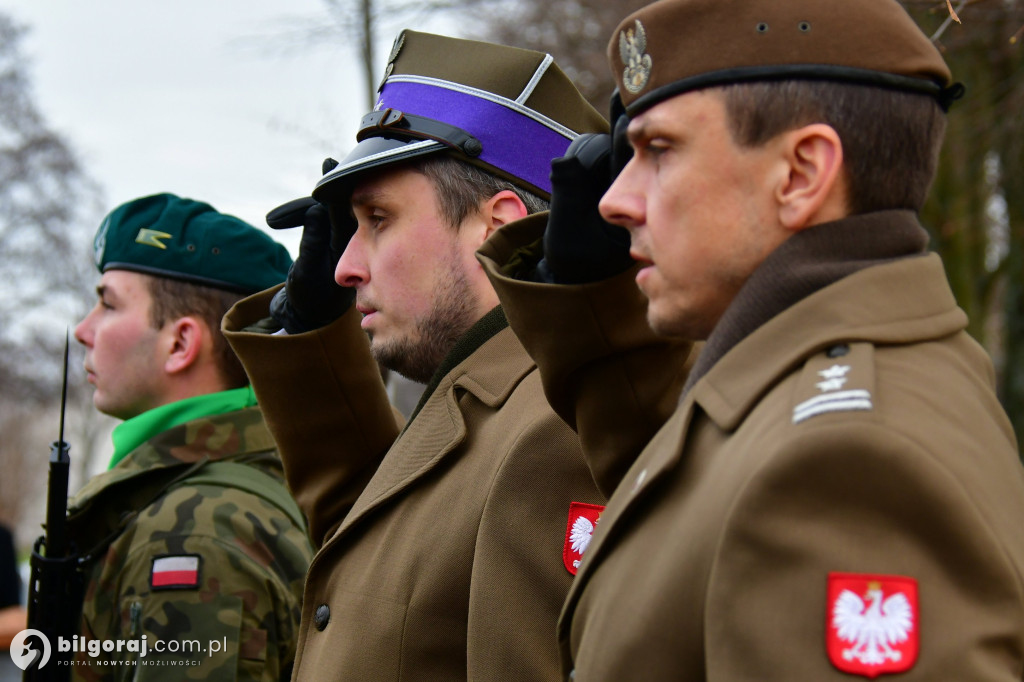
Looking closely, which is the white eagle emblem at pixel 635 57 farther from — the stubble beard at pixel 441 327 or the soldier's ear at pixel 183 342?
the soldier's ear at pixel 183 342

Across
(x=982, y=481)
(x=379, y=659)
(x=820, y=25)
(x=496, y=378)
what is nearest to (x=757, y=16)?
(x=820, y=25)

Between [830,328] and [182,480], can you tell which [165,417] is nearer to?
[182,480]

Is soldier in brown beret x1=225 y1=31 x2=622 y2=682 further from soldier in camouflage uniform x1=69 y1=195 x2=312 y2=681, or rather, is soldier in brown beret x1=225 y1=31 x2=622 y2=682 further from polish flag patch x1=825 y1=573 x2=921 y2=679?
polish flag patch x1=825 y1=573 x2=921 y2=679

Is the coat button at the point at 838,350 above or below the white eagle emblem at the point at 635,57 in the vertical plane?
below

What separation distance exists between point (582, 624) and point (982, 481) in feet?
1.94

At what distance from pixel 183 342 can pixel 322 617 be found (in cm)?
168

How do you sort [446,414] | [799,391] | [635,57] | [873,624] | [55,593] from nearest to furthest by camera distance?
[873,624], [799,391], [635,57], [446,414], [55,593]

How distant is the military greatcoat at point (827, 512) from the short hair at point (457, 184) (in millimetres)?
1265

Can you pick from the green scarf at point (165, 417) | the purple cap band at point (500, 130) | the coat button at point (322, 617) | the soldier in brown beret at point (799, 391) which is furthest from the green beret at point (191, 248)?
the soldier in brown beret at point (799, 391)

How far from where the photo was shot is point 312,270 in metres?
3.34

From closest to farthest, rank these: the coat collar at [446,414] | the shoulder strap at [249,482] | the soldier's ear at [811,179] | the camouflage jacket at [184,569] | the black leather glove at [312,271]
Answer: the soldier's ear at [811,179]
the coat collar at [446,414]
the camouflage jacket at [184,569]
the black leather glove at [312,271]
the shoulder strap at [249,482]

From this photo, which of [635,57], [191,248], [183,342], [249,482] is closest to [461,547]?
[635,57]

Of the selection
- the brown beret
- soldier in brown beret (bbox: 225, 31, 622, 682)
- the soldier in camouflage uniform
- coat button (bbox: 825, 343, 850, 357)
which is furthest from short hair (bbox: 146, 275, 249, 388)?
coat button (bbox: 825, 343, 850, 357)

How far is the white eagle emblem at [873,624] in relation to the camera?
1312 millimetres
